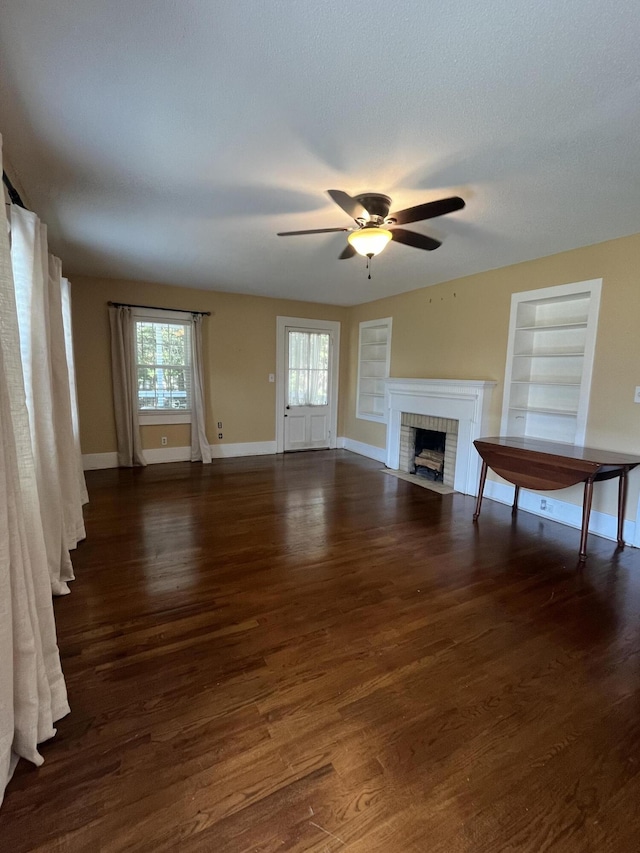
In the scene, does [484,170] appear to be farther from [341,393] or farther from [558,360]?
[341,393]

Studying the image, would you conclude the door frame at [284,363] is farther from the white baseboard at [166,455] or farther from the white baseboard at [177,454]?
the white baseboard at [166,455]

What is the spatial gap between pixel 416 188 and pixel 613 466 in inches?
94.2

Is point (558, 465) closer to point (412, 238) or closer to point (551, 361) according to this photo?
point (551, 361)

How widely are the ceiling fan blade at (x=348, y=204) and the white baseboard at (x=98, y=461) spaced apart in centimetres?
450

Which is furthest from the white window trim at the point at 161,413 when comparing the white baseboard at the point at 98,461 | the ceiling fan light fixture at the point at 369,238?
the ceiling fan light fixture at the point at 369,238

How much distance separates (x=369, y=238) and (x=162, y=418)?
4108mm

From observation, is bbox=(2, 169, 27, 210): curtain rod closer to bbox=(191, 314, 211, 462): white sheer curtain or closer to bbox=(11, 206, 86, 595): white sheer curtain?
bbox=(11, 206, 86, 595): white sheer curtain

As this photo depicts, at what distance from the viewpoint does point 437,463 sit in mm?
4887

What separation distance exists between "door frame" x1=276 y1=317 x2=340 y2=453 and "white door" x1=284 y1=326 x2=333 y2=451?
5 cm

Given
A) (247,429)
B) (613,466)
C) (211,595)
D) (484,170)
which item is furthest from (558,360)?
(247,429)

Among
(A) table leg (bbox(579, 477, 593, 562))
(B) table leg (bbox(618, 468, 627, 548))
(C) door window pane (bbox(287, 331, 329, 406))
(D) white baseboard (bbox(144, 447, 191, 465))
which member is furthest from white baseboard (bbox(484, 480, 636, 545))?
(D) white baseboard (bbox(144, 447, 191, 465))

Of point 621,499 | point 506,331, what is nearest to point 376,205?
point 506,331

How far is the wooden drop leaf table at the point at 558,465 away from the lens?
112 inches

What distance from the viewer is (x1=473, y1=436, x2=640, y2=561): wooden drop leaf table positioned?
2.84 m
